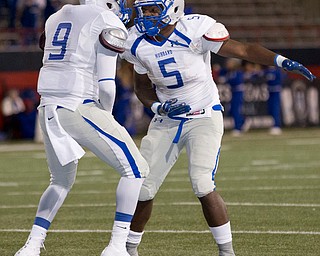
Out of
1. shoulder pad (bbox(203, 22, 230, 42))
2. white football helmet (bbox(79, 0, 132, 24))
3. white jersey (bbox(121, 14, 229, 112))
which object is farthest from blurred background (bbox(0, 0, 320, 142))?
shoulder pad (bbox(203, 22, 230, 42))

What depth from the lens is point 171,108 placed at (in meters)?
5.87

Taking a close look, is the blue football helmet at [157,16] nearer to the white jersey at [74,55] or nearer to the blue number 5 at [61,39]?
the white jersey at [74,55]

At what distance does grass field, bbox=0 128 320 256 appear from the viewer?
20.9 feet

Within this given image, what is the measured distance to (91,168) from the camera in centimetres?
1201

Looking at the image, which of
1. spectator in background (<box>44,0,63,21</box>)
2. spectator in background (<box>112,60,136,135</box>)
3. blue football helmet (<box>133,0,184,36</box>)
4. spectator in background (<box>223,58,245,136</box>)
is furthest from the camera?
spectator in background (<box>44,0,63,21</box>)

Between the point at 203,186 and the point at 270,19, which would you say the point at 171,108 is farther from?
the point at 270,19

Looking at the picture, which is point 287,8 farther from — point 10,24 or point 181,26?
point 181,26

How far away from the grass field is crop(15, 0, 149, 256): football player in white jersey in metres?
0.72

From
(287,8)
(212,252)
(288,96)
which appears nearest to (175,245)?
(212,252)

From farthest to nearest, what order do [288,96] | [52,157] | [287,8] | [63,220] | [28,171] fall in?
[287,8] < [288,96] < [28,171] < [63,220] < [52,157]

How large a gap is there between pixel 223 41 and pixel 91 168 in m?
6.46

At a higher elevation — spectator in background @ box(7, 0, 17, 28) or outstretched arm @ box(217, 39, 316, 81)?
outstretched arm @ box(217, 39, 316, 81)

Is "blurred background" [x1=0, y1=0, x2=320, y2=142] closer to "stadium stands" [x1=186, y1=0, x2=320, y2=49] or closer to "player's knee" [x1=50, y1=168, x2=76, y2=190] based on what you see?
"stadium stands" [x1=186, y1=0, x2=320, y2=49]

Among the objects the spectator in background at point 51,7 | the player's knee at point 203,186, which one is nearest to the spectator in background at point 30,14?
the spectator in background at point 51,7
